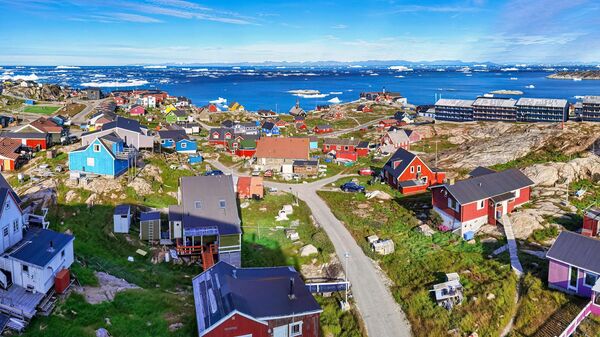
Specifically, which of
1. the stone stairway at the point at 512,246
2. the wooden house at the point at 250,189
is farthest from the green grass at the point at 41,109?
the stone stairway at the point at 512,246

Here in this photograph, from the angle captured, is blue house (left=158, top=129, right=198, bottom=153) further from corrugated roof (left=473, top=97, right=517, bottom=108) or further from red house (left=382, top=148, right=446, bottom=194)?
corrugated roof (left=473, top=97, right=517, bottom=108)

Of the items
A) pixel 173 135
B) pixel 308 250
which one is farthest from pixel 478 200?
pixel 173 135

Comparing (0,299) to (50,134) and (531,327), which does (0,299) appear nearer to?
(531,327)

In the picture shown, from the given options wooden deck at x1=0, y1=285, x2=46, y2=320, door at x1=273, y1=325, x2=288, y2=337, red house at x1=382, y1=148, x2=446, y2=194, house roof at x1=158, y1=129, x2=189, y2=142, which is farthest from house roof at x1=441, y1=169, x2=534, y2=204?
house roof at x1=158, y1=129, x2=189, y2=142

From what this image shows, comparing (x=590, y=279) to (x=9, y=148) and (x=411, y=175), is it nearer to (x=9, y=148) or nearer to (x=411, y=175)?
(x=411, y=175)

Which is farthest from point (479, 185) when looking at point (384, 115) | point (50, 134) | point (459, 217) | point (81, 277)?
point (384, 115)

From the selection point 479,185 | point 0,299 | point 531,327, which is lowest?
point 531,327
